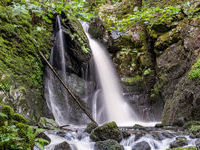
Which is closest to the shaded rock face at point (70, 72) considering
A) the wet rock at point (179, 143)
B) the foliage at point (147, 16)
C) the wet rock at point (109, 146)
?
the wet rock at point (109, 146)

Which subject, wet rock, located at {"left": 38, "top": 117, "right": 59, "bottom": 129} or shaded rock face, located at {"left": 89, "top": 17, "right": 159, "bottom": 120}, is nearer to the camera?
wet rock, located at {"left": 38, "top": 117, "right": 59, "bottom": 129}

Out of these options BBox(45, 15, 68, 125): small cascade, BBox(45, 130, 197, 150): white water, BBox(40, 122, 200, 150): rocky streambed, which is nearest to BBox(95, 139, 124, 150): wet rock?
BBox(40, 122, 200, 150): rocky streambed

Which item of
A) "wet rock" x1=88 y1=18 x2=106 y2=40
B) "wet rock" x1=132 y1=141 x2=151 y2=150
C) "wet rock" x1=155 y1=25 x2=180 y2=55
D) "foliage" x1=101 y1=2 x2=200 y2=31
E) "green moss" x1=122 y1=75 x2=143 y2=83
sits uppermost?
"wet rock" x1=88 y1=18 x2=106 y2=40

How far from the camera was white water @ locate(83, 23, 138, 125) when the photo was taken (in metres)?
10.4

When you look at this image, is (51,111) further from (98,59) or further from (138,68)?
(138,68)

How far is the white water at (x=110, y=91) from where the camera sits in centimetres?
1038

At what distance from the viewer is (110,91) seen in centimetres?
1159

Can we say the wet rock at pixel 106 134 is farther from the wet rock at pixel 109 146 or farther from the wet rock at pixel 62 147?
the wet rock at pixel 62 147

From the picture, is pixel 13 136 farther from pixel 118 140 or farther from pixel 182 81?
pixel 182 81

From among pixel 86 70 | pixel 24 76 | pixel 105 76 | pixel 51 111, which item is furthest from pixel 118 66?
pixel 24 76

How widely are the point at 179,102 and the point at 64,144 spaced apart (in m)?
4.85

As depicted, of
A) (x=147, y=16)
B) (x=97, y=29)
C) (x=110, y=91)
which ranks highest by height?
(x=97, y=29)

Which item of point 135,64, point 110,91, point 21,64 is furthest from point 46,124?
point 135,64

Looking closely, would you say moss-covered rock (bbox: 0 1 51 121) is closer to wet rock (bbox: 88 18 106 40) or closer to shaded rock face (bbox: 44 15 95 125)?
shaded rock face (bbox: 44 15 95 125)
